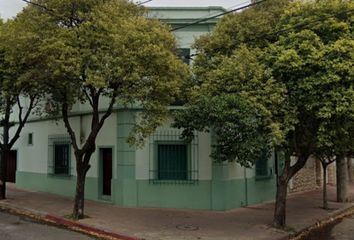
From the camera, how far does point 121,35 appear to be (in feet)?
37.5

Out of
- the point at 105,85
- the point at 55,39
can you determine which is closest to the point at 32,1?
the point at 55,39

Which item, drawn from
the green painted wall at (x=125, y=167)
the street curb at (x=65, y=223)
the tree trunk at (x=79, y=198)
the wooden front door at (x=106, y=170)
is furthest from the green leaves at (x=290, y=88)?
the wooden front door at (x=106, y=170)

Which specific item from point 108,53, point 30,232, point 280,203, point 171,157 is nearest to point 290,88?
point 280,203

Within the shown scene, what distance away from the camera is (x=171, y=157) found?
16391 millimetres

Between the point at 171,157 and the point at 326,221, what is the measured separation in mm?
5731

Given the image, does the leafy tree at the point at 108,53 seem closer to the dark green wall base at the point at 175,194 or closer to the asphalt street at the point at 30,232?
the asphalt street at the point at 30,232

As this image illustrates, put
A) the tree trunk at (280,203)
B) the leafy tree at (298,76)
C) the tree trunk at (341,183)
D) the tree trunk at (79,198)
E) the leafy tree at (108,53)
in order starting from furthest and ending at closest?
the tree trunk at (341,183)
the tree trunk at (79,198)
the tree trunk at (280,203)
the leafy tree at (108,53)
the leafy tree at (298,76)

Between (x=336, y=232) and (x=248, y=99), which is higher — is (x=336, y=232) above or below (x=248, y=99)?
below

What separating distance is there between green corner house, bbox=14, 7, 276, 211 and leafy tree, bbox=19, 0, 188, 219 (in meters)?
3.59

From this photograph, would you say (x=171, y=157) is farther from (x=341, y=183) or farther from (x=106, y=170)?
(x=341, y=183)

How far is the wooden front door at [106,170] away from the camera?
17.5 m

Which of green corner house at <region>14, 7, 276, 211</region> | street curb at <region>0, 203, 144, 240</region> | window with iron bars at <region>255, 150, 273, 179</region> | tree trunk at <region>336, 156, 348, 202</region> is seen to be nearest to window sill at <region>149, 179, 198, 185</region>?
green corner house at <region>14, 7, 276, 211</region>

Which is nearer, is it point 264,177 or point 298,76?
point 298,76

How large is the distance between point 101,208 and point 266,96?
24.7ft
